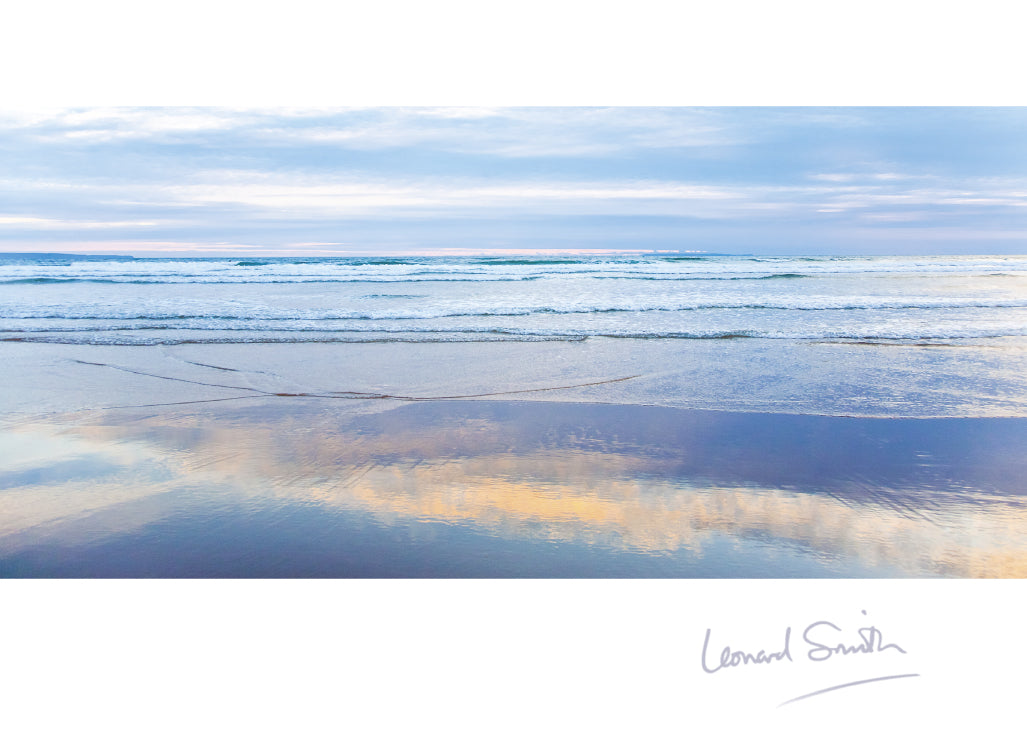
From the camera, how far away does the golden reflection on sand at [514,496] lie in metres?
2.33

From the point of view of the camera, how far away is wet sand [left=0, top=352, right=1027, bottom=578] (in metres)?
2.22

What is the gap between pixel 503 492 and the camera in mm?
2803

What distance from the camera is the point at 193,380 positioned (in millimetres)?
5137

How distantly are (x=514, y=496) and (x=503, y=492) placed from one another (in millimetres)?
68

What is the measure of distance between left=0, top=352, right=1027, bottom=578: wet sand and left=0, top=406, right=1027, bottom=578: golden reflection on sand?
1cm
